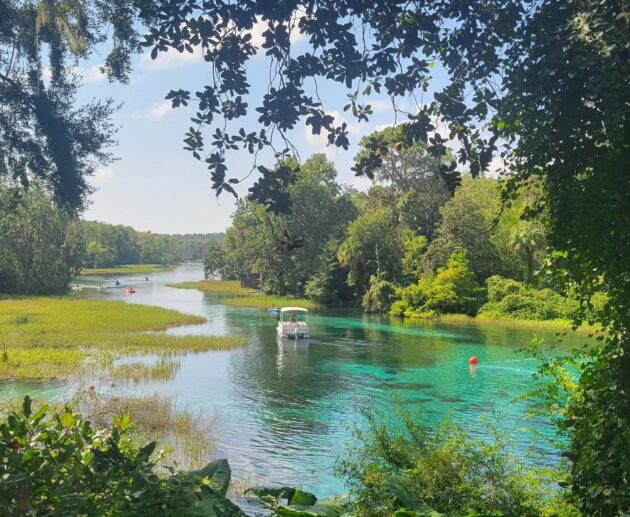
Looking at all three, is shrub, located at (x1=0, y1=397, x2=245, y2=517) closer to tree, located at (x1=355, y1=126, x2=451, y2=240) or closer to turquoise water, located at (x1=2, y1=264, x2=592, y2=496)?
turquoise water, located at (x1=2, y1=264, x2=592, y2=496)

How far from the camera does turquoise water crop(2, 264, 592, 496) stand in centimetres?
1395

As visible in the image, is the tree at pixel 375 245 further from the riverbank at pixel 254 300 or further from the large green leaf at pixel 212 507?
the large green leaf at pixel 212 507

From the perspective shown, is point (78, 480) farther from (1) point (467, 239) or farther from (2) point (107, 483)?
(1) point (467, 239)

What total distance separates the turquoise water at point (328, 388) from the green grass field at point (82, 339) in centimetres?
212

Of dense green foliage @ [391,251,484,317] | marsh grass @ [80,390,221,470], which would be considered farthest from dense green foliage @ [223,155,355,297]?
marsh grass @ [80,390,221,470]

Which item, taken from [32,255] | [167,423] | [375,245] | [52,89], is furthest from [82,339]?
[32,255]

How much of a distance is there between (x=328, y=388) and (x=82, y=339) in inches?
600

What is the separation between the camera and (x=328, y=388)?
21.4 metres

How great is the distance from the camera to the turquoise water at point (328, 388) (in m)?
14.0

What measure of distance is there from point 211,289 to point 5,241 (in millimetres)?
30259

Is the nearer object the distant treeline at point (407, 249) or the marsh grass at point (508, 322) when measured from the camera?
the marsh grass at point (508, 322)

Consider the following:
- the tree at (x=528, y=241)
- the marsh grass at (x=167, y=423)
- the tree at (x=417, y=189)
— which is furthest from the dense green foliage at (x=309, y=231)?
the marsh grass at (x=167, y=423)

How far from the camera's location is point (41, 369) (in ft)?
73.4

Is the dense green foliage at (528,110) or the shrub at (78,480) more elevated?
the dense green foliage at (528,110)
